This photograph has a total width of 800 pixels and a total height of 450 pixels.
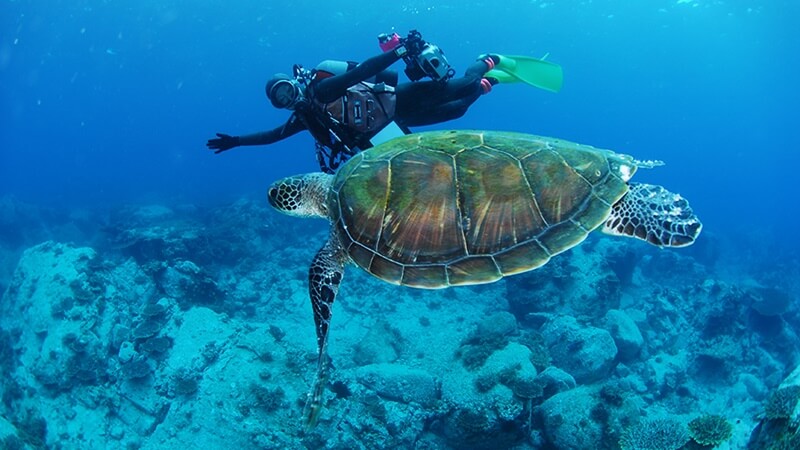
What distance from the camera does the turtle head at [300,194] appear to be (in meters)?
4.66

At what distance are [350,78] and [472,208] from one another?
246 cm

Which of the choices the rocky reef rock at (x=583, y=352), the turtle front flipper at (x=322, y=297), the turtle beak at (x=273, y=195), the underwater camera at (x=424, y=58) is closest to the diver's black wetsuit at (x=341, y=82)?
the underwater camera at (x=424, y=58)

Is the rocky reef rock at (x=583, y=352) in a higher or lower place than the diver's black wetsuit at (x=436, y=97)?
lower

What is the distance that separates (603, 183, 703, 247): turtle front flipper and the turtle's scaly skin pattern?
19 cm

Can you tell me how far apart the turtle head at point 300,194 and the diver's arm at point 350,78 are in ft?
3.77

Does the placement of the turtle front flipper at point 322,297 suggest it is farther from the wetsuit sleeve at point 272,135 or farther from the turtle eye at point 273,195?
the wetsuit sleeve at point 272,135

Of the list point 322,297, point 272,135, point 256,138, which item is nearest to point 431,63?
point 272,135

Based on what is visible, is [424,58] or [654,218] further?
[424,58]

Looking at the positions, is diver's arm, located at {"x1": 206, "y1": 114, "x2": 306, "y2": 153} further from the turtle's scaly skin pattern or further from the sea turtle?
the turtle's scaly skin pattern

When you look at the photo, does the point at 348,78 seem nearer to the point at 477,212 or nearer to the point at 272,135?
the point at 272,135

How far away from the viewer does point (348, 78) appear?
5.06m

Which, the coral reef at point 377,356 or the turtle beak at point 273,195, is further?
the coral reef at point 377,356

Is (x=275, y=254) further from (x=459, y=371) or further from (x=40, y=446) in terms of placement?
(x=459, y=371)

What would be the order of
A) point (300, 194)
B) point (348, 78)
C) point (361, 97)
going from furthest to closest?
point (361, 97) → point (348, 78) → point (300, 194)
